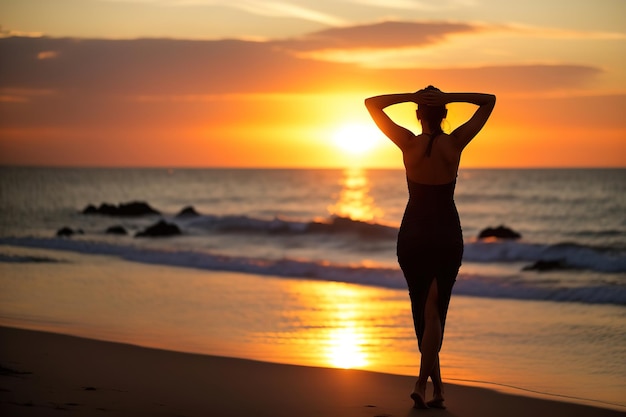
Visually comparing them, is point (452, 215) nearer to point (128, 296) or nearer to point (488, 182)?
point (128, 296)

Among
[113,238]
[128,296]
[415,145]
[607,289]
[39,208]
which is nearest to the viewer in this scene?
[415,145]

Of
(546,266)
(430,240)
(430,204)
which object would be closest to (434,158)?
(430,204)

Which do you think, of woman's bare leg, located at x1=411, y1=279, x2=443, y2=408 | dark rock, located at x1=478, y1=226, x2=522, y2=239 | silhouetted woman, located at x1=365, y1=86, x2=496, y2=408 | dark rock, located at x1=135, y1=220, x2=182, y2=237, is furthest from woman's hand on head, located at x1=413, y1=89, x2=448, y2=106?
dark rock, located at x1=135, y1=220, x2=182, y2=237

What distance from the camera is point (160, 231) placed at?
3008 cm

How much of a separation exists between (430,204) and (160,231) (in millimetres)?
25027

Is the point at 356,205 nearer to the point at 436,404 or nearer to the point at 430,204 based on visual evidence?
the point at 436,404

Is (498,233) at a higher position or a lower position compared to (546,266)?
higher

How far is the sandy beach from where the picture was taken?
5.90 meters

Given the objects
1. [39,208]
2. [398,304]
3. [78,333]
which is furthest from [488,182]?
[78,333]

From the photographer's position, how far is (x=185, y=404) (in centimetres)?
607

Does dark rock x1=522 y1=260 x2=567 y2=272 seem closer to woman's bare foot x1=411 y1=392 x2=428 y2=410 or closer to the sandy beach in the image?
the sandy beach

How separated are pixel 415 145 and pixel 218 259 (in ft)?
46.8

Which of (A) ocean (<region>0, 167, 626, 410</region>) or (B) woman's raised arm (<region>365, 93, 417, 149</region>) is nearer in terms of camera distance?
(B) woman's raised arm (<region>365, 93, 417, 149</region>)

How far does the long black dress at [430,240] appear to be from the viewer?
227 inches
